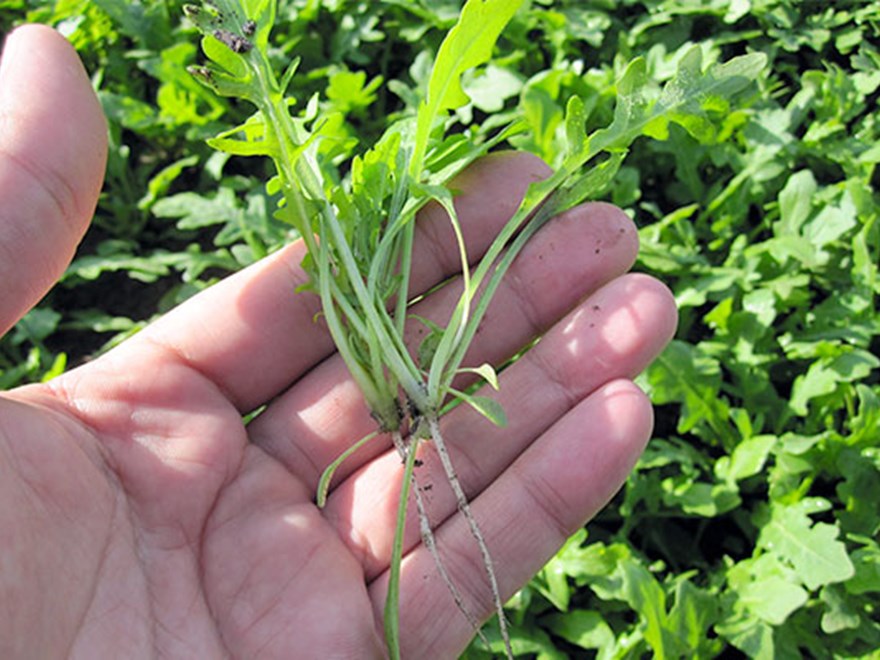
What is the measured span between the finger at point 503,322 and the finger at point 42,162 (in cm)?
56

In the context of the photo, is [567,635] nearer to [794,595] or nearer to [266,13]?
[794,595]

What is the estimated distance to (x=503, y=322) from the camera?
210cm

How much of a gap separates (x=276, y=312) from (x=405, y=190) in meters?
0.38

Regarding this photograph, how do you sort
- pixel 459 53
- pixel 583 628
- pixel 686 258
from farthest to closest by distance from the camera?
1. pixel 686 258
2. pixel 583 628
3. pixel 459 53

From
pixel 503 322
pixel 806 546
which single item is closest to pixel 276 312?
pixel 503 322

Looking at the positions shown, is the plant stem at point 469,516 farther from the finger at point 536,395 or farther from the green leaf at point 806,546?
the green leaf at point 806,546

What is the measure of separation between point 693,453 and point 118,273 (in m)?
1.97

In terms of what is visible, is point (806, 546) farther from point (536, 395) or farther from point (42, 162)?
point (42, 162)

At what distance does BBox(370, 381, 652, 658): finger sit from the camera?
6.00ft

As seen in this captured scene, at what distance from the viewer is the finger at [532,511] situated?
1.83 m

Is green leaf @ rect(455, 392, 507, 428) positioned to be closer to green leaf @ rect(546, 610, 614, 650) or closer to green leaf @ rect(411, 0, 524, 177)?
green leaf @ rect(411, 0, 524, 177)

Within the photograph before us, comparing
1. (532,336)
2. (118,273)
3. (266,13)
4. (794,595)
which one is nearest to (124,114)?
(118,273)

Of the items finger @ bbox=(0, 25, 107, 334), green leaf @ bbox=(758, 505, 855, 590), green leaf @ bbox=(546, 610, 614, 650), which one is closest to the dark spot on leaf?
finger @ bbox=(0, 25, 107, 334)

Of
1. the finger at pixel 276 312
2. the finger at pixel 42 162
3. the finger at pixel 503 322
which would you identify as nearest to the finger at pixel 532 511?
the finger at pixel 503 322
